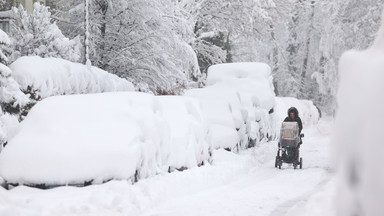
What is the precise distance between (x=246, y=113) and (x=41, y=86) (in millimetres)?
6709

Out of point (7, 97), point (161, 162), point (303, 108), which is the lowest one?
point (303, 108)

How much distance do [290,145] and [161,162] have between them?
16.9 ft

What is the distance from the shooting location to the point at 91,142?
7383 mm

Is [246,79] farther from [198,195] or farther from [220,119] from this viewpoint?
[198,195]

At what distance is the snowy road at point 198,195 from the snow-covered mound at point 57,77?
10.8ft

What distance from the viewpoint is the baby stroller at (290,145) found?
43.2 feet

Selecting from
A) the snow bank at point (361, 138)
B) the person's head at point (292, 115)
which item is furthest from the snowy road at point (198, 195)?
the snow bank at point (361, 138)

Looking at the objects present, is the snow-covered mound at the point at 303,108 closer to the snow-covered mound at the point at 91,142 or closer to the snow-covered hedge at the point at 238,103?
the snow-covered hedge at the point at 238,103

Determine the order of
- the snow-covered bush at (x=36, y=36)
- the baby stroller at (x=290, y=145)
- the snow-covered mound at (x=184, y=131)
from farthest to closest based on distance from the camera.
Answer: the baby stroller at (x=290, y=145) → the snow-covered bush at (x=36, y=36) → the snow-covered mound at (x=184, y=131)

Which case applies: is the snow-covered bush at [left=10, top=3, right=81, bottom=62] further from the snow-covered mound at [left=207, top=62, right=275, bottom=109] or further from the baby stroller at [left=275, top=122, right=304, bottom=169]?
the snow-covered mound at [left=207, top=62, right=275, bottom=109]

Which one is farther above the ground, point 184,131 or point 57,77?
point 57,77

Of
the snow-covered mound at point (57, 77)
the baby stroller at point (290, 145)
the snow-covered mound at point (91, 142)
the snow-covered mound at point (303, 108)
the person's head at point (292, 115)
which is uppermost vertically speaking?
the snow-covered mound at point (57, 77)

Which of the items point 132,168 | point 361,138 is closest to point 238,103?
point 132,168

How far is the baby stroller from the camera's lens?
13.2 meters
